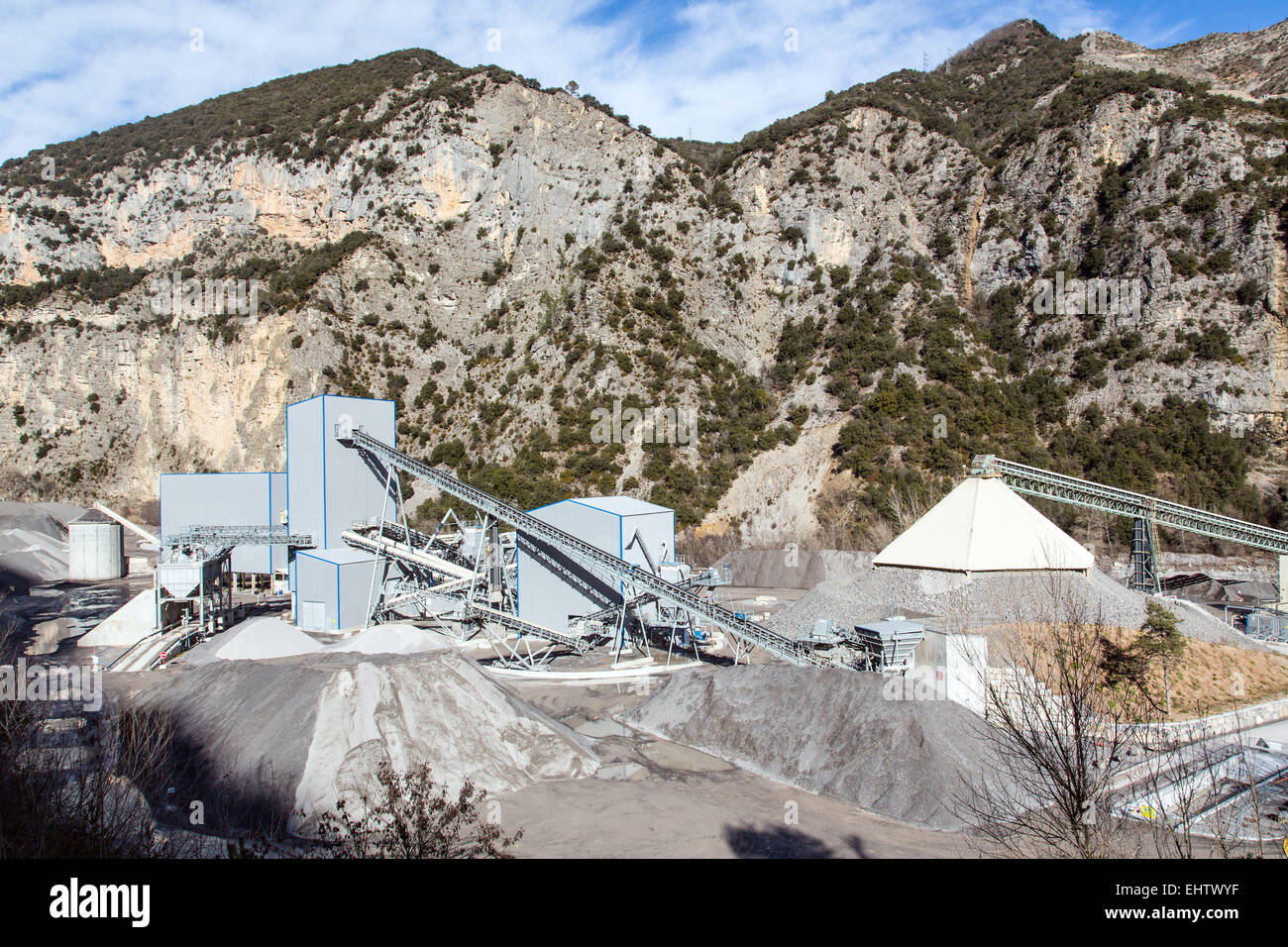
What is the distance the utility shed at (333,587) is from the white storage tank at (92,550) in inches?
1022

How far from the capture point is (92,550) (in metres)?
47.6

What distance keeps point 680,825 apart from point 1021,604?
15.9 meters

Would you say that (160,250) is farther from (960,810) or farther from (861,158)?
(960,810)

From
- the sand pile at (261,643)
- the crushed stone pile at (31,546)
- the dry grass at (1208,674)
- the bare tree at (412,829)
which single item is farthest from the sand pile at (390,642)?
the crushed stone pile at (31,546)

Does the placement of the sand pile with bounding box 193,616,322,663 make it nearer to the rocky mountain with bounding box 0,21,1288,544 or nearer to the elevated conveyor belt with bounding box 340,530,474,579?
the elevated conveyor belt with bounding box 340,530,474,579

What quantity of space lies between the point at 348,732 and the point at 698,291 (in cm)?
5344

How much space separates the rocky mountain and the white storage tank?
1172cm

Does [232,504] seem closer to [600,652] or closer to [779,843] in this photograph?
[600,652]

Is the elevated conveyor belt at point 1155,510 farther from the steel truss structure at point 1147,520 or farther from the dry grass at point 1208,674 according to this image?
the dry grass at point 1208,674

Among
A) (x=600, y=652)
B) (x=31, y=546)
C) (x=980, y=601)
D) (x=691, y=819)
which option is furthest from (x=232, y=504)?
(x=980, y=601)

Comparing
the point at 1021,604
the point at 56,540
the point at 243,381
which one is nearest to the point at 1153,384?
the point at 1021,604

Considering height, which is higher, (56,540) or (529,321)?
(529,321)

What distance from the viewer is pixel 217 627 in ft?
100

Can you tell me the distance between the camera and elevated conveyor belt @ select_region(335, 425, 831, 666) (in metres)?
22.0
